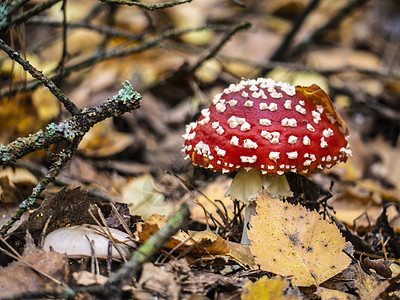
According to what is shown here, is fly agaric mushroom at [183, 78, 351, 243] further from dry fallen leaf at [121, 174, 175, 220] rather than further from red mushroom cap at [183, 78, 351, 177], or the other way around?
dry fallen leaf at [121, 174, 175, 220]

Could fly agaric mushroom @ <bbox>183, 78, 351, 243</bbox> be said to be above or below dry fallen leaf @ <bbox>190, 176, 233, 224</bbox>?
above

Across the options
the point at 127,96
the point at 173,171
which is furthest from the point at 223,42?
the point at 127,96

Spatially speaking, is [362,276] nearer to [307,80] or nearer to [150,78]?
[307,80]

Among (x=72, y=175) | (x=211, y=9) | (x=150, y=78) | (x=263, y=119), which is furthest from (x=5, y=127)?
(x=211, y=9)

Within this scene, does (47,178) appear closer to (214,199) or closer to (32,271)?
(32,271)

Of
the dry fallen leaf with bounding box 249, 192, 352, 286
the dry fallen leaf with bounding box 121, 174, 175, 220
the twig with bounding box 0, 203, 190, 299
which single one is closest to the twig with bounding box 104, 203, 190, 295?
the twig with bounding box 0, 203, 190, 299

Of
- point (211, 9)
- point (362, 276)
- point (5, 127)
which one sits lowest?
point (362, 276)
